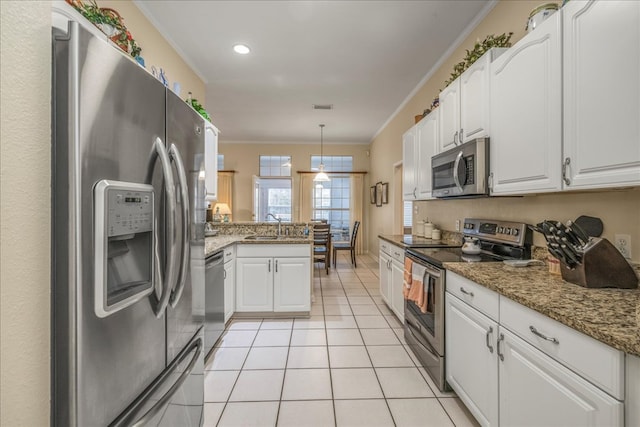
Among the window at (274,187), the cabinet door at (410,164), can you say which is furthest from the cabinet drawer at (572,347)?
the window at (274,187)

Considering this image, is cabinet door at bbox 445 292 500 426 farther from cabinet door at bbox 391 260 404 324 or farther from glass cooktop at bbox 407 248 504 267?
cabinet door at bbox 391 260 404 324

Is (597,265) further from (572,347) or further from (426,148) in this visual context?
(426,148)

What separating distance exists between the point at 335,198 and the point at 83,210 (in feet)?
23.1

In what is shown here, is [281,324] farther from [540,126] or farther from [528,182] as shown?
[540,126]

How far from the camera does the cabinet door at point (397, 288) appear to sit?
2.85 metres

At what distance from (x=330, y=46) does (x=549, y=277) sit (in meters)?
2.87

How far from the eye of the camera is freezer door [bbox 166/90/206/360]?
44.8 inches

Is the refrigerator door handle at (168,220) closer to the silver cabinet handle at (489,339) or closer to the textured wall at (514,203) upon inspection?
the silver cabinet handle at (489,339)

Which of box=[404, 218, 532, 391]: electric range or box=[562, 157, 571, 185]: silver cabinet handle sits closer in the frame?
box=[562, 157, 571, 185]: silver cabinet handle

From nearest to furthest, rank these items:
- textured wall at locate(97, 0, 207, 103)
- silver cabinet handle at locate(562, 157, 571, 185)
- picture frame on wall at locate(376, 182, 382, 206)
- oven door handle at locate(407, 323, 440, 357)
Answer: silver cabinet handle at locate(562, 157, 571, 185) < oven door handle at locate(407, 323, 440, 357) < textured wall at locate(97, 0, 207, 103) < picture frame on wall at locate(376, 182, 382, 206)

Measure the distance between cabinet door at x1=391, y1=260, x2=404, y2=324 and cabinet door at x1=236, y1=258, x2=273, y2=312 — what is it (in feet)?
4.35

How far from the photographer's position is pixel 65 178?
0.70 meters

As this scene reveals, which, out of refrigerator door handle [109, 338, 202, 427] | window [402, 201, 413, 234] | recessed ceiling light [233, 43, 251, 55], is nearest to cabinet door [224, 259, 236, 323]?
refrigerator door handle [109, 338, 202, 427]

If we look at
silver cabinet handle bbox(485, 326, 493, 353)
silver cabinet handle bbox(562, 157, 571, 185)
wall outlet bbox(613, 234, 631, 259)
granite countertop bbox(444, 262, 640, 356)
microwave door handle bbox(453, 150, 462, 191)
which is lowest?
silver cabinet handle bbox(485, 326, 493, 353)
